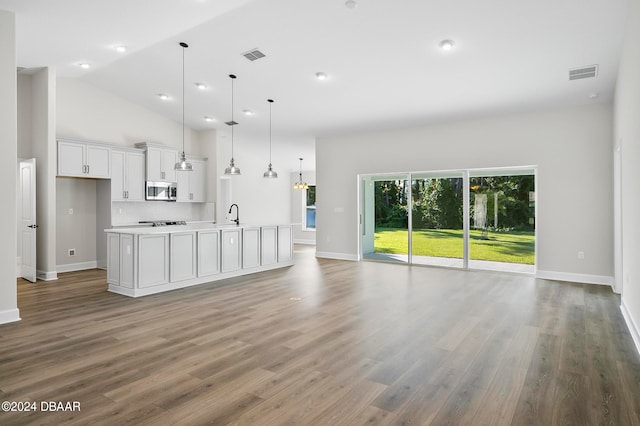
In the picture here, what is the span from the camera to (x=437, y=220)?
7941 mm

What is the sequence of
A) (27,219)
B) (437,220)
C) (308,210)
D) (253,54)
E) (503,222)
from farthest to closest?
(308,210) < (437,220) < (503,222) < (27,219) < (253,54)

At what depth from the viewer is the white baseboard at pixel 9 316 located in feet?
13.4

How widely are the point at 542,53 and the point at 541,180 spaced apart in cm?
254

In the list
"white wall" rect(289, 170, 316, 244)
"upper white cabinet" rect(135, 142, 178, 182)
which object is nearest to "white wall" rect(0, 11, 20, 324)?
"upper white cabinet" rect(135, 142, 178, 182)

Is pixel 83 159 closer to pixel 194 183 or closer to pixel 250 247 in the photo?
pixel 194 183

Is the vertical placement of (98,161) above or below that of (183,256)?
above

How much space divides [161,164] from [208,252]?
339 centimetres

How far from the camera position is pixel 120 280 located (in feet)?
18.1

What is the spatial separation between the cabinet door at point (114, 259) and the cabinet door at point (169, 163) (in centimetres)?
327

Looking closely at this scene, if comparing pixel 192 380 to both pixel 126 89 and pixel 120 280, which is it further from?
pixel 126 89

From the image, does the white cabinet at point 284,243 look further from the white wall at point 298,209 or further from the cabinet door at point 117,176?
→ the white wall at point 298,209

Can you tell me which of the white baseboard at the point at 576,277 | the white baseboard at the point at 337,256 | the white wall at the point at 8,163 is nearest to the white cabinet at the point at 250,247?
the white baseboard at the point at 337,256

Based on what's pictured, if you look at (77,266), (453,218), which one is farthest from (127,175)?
(453,218)

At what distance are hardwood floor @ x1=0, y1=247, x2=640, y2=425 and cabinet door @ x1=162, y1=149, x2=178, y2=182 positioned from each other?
3867mm
